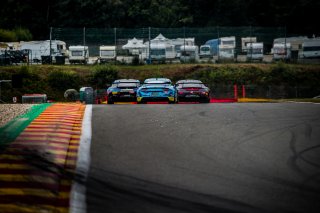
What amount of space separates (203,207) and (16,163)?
295cm

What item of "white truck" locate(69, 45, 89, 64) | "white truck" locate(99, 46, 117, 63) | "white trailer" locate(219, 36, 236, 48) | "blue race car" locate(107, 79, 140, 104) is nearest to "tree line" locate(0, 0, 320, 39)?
"white truck" locate(69, 45, 89, 64)

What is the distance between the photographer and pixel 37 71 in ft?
143

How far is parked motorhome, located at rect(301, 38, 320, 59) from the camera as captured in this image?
52.1m

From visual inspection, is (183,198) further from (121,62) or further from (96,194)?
(121,62)

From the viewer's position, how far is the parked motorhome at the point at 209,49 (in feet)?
156

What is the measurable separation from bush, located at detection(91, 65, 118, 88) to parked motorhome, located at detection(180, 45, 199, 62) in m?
6.74

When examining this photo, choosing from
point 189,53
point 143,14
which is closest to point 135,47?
point 189,53

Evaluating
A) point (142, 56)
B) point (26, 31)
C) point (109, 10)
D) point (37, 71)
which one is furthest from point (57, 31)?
point (109, 10)

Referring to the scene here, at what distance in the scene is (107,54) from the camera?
1850 inches

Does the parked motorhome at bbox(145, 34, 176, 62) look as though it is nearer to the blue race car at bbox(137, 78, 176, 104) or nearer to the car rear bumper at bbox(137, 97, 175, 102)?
the blue race car at bbox(137, 78, 176, 104)

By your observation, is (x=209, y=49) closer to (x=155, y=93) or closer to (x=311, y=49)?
(x=311, y=49)

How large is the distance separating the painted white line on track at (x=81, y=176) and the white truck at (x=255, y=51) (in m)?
37.2

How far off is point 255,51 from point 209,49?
3.81 m

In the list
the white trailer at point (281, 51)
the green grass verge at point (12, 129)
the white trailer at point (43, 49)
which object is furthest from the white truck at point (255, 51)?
the green grass verge at point (12, 129)
